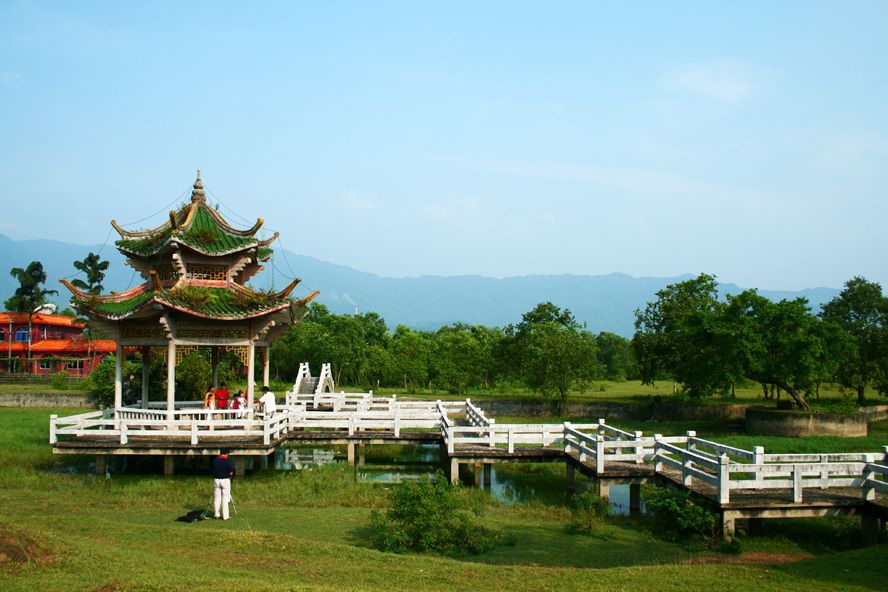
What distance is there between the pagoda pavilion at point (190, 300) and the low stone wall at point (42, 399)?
21632 millimetres

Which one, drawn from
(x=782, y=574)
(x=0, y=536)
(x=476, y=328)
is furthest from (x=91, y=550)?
(x=476, y=328)

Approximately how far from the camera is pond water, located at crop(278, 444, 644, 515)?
20797 millimetres

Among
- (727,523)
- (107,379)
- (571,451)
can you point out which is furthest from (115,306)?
(727,523)

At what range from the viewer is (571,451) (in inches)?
838

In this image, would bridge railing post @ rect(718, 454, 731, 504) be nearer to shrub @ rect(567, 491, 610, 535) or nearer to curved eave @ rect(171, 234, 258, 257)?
Result: shrub @ rect(567, 491, 610, 535)

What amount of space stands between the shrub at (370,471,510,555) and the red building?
57.4 meters

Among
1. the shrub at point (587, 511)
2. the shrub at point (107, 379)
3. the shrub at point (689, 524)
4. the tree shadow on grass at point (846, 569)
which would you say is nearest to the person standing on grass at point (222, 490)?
the shrub at point (587, 511)

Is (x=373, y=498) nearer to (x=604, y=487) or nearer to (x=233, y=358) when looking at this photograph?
(x=604, y=487)

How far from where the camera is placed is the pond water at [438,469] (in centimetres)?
2080

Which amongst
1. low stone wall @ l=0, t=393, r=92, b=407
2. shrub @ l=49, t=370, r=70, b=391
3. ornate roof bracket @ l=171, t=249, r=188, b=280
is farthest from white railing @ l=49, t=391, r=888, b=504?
shrub @ l=49, t=370, r=70, b=391

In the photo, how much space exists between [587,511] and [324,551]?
7103 millimetres

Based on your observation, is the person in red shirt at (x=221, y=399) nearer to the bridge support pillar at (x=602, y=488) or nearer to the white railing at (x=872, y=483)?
the bridge support pillar at (x=602, y=488)

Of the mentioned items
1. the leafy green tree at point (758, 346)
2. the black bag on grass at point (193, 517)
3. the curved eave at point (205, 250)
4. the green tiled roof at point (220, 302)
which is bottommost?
the black bag on grass at point (193, 517)

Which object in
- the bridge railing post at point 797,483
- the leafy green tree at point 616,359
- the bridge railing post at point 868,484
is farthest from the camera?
the leafy green tree at point 616,359
